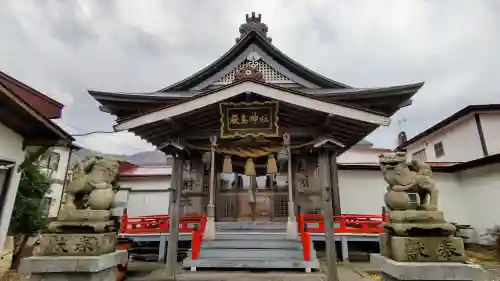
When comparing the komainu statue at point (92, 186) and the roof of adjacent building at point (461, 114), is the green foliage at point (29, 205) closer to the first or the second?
the komainu statue at point (92, 186)

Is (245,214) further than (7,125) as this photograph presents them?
Yes

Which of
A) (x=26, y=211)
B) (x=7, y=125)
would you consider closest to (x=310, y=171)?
(x=7, y=125)

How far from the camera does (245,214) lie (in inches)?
452

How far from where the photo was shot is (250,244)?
8219 millimetres

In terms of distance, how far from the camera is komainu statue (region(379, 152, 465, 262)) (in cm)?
456

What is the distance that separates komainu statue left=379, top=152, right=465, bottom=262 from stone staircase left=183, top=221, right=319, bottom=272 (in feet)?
9.87

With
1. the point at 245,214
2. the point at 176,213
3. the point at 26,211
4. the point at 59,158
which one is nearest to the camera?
the point at 176,213

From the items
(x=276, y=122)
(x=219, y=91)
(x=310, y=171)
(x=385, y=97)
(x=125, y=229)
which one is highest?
(x=385, y=97)

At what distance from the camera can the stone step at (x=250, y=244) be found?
7.98 m

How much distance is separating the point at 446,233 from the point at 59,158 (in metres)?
26.3

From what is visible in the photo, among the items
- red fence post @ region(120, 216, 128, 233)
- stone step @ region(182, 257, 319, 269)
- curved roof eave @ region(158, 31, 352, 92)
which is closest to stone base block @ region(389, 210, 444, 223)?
stone step @ region(182, 257, 319, 269)

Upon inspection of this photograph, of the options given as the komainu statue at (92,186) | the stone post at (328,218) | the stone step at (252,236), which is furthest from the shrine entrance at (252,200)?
the komainu statue at (92,186)

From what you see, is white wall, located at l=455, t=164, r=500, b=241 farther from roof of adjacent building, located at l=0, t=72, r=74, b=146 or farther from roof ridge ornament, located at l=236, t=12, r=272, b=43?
roof of adjacent building, located at l=0, t=72, r=74, b=146

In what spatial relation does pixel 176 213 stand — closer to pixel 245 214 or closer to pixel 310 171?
pixel 245 214
